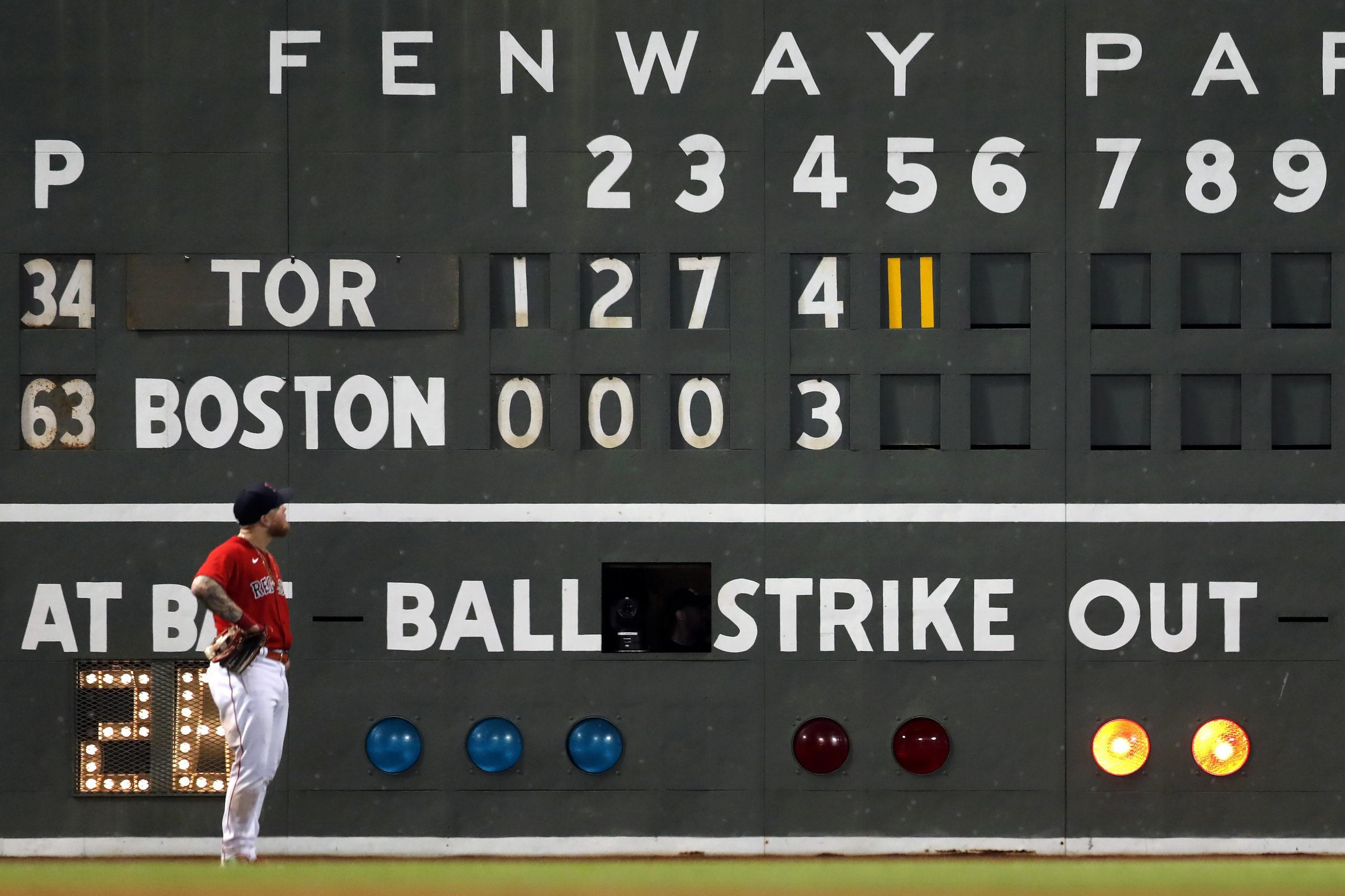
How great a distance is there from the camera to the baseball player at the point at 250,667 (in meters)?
5.61

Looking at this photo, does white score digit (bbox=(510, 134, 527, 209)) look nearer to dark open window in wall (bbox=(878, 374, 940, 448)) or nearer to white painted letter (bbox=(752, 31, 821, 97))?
white painted letter (bbox=(752, 31, 821, 97))

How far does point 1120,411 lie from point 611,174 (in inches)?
88.7

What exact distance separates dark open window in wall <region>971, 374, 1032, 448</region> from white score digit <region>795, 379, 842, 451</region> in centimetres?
54

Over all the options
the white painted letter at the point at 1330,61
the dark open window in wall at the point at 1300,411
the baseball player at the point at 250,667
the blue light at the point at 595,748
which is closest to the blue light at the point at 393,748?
the baseball player at the point at 250,667

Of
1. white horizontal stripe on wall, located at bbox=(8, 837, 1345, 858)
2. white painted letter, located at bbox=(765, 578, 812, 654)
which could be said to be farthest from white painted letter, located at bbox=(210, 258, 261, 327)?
white painted letter, located at bbox=(765, 578, 812, 654)

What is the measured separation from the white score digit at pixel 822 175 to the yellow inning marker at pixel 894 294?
1.10ft

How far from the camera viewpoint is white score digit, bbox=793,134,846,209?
20.4 ft

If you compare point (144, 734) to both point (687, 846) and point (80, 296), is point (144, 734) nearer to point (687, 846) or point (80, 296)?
point (80, 296)

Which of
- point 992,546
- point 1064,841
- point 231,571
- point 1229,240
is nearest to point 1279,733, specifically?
point 1064,841

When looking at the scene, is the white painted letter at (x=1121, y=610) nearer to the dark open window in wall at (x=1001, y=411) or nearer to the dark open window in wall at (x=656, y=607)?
the dark open window in wall at (x=1001, y=411)

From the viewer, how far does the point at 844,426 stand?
623cm

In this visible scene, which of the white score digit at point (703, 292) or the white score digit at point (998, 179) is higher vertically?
the white score digit at point (998, 179)

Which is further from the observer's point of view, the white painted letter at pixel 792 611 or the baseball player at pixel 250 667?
the white painted letter at pixel 792 611

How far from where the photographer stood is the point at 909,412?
624 centimetres
